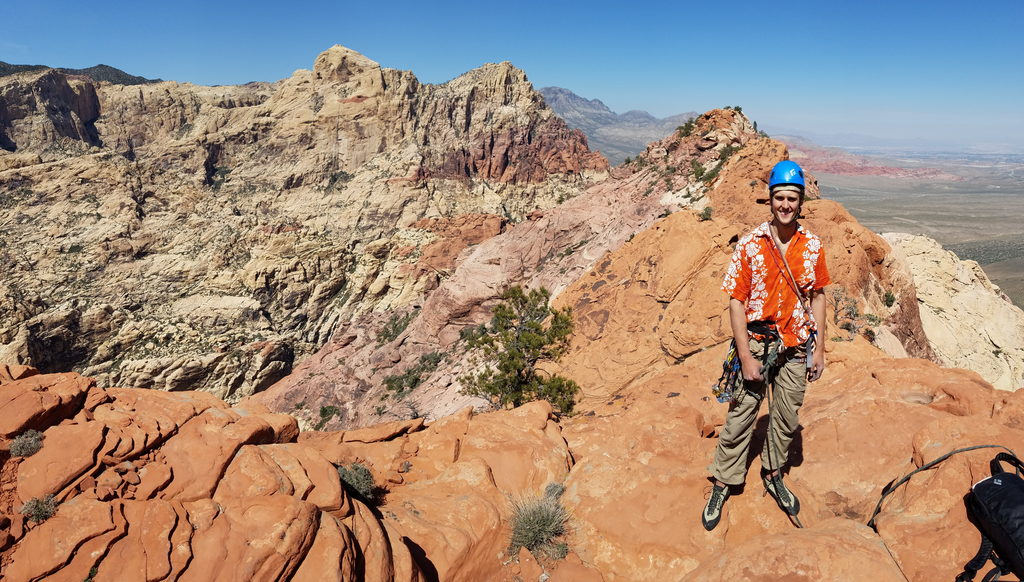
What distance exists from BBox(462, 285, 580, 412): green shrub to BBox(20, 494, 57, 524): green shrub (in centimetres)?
1067

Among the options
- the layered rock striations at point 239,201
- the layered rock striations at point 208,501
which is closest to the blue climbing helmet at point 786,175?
the layered rock striations at point 208,501

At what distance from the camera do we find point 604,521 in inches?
214

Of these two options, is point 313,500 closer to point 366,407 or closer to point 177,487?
point 177,487

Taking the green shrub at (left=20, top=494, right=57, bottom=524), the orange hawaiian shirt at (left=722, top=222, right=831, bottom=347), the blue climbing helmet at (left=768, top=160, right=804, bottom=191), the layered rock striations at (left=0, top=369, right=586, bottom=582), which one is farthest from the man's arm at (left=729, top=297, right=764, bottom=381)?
the green shrub at (left=20, top=494, right=57, bottom=524)

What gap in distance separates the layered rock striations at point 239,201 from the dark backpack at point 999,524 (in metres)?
44.3

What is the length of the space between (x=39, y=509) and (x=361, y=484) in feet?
10.5

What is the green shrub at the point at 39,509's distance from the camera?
13.3ft

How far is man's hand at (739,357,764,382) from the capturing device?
414cm

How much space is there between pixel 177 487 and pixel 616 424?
6.44 meters

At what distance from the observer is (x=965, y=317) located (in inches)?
778

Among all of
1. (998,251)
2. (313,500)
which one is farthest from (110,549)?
(998,251)

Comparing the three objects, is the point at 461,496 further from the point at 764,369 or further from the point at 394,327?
the point at 394,327

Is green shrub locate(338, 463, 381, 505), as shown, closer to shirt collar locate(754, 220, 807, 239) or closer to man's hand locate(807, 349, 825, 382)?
man's hand locate(807, 349, 825, 382)

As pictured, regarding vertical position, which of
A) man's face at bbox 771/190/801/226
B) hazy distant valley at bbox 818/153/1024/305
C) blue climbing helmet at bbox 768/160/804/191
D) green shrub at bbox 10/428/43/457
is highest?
blue climbing helmet at bbox 768/160/804/191
